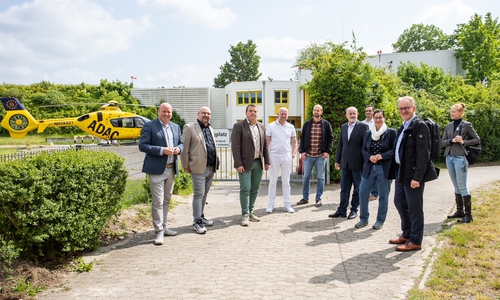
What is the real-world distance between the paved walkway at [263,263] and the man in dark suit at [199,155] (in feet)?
1.38

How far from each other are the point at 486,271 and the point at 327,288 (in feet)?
6.83

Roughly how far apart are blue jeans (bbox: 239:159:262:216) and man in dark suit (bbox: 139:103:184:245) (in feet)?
4.55

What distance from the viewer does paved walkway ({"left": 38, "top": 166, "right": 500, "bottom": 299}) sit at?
417 cm

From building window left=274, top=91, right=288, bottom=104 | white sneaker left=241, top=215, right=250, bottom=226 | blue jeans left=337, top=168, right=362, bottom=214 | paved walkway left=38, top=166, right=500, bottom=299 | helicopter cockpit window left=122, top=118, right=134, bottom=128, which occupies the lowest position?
paved walkway left=38, top=166, right=500, bottom=299

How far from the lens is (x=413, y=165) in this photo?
17.3 feet

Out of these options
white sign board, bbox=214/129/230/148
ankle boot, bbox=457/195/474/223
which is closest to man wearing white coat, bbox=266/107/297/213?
ankle boot, bbox=457/195/474/223

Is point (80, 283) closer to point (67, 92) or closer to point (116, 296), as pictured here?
point (116, 296)

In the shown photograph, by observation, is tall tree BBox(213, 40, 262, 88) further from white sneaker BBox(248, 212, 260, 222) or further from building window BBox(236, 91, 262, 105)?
white sneaker BBox(248, 212, 260, 222)

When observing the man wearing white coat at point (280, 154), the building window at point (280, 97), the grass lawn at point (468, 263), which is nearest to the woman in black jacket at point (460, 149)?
the grass lawn at point (468, 263)

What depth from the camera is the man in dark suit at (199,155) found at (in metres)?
6.57

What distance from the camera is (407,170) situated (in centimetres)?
531

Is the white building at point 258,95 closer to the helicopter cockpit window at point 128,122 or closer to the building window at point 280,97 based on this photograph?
the building window at point 280,97

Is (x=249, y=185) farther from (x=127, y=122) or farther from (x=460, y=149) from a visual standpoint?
(x=127, y=122)

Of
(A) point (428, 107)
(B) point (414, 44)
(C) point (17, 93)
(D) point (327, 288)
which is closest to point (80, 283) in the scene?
(D) point (327, 288)
